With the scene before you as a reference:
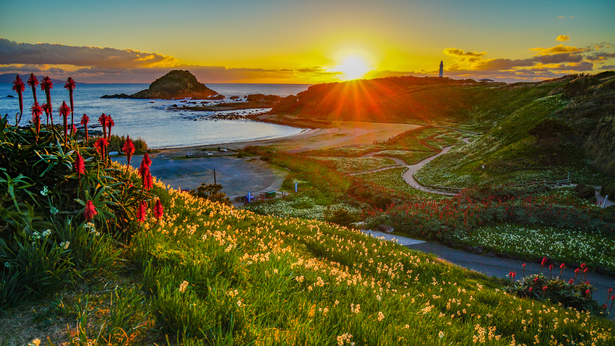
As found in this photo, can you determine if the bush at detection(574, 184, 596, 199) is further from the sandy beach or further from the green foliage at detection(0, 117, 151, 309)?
the green foliage at detection(0, 117, 151, 309)

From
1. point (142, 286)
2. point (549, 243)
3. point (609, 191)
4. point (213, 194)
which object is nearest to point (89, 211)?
point (142, 286)

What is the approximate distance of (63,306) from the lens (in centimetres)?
329

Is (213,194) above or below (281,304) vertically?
below

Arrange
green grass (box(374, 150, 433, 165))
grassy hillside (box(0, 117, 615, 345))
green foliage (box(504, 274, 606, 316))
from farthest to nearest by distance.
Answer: green grass (box(374, 150, 433, 165))
green foliage (box(504, 274, 606, 316))
grassy hillside (box(0, 117, 615, 345))

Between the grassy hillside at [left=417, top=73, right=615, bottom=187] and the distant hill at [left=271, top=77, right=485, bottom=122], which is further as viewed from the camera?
the distant hill at [left=271, top=77, right=485, bottom=122]

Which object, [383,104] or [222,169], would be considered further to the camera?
[383,104]

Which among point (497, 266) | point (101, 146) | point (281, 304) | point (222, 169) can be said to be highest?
point (101, 146)

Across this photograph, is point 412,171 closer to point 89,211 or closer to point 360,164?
point 360,164

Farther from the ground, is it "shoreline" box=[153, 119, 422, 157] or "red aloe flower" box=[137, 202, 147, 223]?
"red aloe flower" box=[137, 202, 147, 223]

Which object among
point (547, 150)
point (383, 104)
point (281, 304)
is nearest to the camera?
point (281, 304)

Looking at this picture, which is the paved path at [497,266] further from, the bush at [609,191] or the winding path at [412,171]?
the winding path at [412,171]

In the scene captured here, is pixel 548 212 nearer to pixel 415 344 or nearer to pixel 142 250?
pixel 415 344

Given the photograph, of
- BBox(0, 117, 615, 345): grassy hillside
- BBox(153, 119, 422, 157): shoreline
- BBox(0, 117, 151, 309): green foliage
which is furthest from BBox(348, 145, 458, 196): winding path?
BBox(0, 117, 151, 309): green foliage

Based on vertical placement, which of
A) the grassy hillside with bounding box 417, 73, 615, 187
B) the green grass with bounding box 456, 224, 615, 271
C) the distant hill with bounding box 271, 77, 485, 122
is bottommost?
the green grass with bounding box 456, 224, 615, 271
